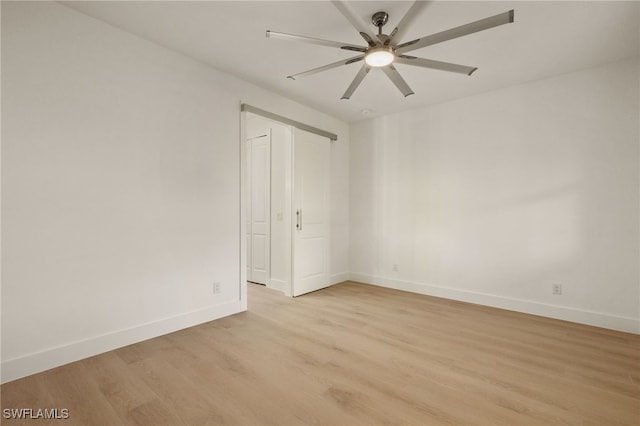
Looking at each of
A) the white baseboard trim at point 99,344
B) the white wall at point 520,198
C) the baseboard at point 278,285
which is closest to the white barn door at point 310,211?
the baseboard at point 278,285

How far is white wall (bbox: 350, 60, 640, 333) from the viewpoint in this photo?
3.04 metres

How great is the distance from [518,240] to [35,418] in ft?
14.9

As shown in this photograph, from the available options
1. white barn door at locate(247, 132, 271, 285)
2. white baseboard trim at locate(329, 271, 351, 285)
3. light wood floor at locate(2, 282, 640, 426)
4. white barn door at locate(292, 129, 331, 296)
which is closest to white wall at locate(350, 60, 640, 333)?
white baseboard trim at locate(329, 271, 351, 285)

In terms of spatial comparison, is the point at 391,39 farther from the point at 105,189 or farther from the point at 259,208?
the point at 259,208

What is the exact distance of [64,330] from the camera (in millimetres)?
2256

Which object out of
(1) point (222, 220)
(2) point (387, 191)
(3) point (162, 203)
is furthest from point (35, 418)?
(2) point (387, 191)

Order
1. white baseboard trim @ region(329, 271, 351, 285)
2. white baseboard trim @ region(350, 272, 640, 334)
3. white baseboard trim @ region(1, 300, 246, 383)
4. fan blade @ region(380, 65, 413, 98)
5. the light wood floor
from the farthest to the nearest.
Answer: white baseboard trim @ region(329, 271, 351, 285) < white baseboard trim @ region(350, 272, 640, 334) < fan blade @ region(380, 65, 413, 98) < white baseboard trim @ region(1, 300, 246, 383) < the light wood floor

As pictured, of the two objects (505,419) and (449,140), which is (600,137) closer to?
(449,140)

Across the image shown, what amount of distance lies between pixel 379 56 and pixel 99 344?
3213 millimetres

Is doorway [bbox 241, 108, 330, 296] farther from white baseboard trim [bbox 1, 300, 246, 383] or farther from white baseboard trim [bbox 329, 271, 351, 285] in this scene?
white baseboard trim [bbox 1, 300, 246, 383]

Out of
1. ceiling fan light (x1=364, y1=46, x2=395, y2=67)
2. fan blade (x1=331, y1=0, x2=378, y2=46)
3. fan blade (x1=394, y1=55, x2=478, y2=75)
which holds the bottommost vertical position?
fan blade (x1=394, y1=55, x2=478, y2=75)

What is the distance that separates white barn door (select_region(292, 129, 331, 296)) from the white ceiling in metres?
1.01

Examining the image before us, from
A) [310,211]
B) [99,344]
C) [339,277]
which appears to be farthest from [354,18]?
[339,277]

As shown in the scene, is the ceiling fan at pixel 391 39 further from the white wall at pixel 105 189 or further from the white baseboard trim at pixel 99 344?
the white baseboard trim at pixel 99 344
